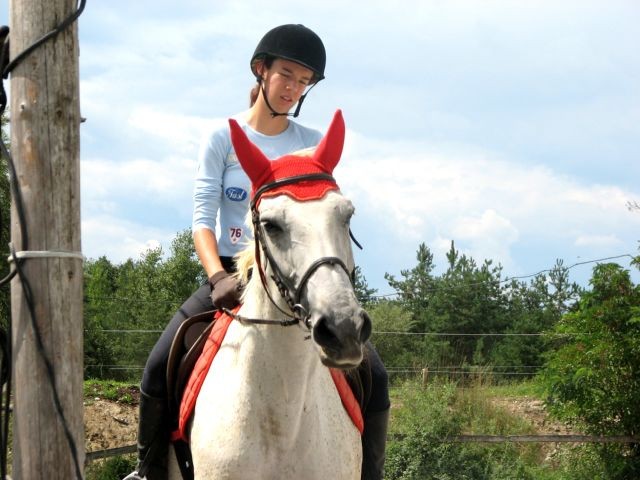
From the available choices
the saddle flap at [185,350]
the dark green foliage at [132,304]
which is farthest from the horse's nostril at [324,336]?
the dark green foliage at [132,304]

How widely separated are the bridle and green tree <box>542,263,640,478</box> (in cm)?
770

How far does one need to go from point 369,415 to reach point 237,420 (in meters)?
1.03

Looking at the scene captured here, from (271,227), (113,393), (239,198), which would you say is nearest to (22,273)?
(271,227)

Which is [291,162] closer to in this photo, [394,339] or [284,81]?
[284,81]

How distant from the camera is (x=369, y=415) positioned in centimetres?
440

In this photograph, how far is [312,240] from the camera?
10.4ft

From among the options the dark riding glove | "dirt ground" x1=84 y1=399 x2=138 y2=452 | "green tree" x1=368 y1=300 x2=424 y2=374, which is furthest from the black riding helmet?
"green tree" x1=368 y1=300 x2=424 y2=374

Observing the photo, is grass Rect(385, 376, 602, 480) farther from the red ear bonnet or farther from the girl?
the red ear bonnet

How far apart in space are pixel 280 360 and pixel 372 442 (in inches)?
44.1

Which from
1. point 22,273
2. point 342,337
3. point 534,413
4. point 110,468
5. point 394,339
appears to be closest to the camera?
point 342,337

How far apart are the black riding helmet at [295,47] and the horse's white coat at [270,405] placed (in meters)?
1.26

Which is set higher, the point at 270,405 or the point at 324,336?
the point at 324,336

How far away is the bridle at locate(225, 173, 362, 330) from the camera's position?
10.2 feet


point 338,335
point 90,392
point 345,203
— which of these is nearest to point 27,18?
point 345,203
